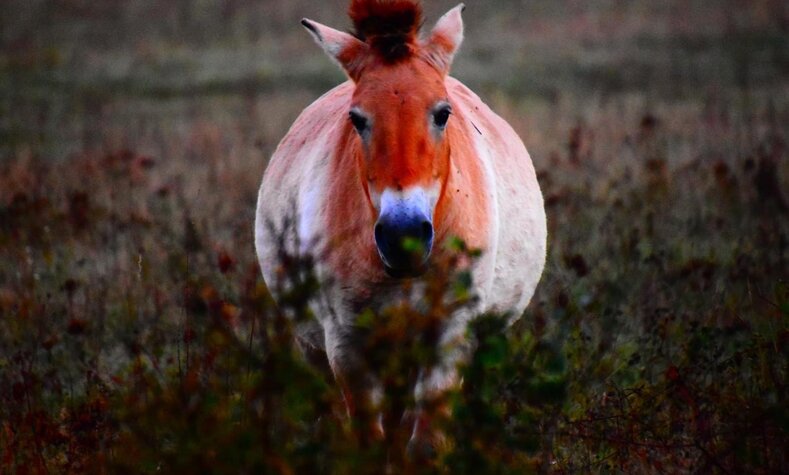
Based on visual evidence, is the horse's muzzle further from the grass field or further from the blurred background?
the blurred background

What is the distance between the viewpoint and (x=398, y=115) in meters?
4.27

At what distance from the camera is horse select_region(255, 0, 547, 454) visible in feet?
13.6

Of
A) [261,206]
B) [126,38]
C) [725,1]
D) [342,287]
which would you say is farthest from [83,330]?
[725,1]

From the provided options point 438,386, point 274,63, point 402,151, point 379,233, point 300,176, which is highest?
point 402,151

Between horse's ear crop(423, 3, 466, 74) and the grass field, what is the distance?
46.8 inches

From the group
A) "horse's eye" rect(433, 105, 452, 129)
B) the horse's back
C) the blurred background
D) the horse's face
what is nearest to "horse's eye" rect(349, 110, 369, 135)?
the horse's face

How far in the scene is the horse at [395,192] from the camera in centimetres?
415

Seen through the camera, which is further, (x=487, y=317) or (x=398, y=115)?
(x=398, y=115)

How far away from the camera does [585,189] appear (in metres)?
9.69

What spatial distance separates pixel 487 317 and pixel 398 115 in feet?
5.36

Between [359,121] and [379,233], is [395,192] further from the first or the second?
[359,121]

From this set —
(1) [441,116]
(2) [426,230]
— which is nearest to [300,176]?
(1) [441,116]

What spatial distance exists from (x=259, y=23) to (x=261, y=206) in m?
21.8

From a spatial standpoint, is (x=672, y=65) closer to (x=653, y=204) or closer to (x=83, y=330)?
(x=653, y=204)
